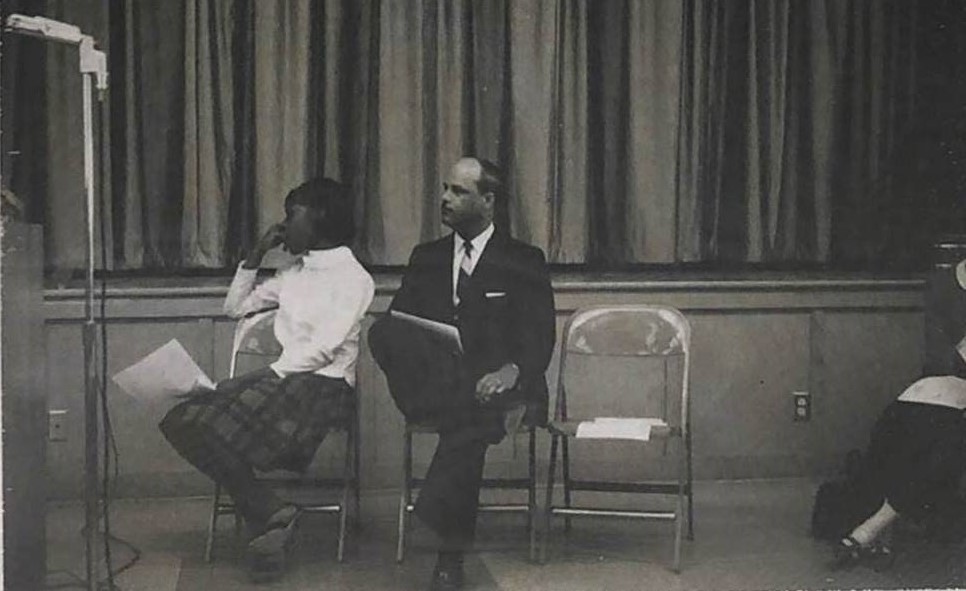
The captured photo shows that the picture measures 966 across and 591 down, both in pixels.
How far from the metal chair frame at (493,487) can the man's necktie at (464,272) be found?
1.01ft

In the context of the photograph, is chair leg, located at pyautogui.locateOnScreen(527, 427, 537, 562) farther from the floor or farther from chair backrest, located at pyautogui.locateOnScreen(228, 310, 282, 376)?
chair backrest, located at pyautogui.locateOnScreen(228, 310, 282, 376)

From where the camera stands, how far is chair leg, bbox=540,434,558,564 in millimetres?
3002

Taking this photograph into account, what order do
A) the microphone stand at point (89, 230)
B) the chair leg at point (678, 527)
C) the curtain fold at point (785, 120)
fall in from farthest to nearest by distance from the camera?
the chair leg at point (678, 527), the curtain fold at point (785, 120), the microphone stand at point (89, 230)

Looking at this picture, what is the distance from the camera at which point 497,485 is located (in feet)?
9.65

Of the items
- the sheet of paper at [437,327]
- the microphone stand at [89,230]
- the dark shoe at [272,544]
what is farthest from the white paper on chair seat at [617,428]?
A: the microphone stand at [89,230]

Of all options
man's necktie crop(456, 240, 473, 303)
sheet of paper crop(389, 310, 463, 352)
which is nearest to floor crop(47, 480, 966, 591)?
sheet of paper crop(389, 310, 463, 352)

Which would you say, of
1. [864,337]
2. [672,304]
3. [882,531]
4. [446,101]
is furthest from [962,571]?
[446,101]

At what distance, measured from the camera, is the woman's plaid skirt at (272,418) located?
275 centimetres

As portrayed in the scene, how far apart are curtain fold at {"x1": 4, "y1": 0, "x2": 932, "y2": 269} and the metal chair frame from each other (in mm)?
408

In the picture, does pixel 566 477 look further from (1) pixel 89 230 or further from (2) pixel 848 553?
(1) pixel 89 230

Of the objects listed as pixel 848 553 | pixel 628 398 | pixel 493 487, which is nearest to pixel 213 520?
pixel 493 487

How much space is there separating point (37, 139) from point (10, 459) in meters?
0.65

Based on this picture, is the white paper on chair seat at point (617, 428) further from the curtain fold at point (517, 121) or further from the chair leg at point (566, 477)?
the curtain fold at point (517, 121)

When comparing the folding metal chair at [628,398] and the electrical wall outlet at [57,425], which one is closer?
the electrical wall outlet at [57,425]
